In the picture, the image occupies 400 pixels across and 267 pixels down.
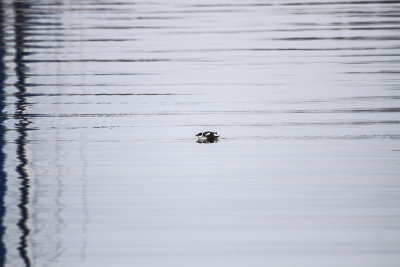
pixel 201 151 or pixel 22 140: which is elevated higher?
pixel 22 140

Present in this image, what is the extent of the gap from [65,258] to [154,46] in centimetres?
733

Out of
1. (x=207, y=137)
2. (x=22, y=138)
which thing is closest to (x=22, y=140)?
(x=22, y=138)

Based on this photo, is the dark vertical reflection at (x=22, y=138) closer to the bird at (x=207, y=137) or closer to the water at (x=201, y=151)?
the water at (x=201, y=151)

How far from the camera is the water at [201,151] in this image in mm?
3857

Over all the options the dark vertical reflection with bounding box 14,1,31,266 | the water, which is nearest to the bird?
the water

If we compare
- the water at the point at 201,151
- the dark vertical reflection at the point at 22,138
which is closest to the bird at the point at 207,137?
the water at the point at 201,151

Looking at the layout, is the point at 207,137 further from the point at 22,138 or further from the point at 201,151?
the point at 22,138

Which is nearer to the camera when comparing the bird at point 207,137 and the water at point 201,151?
the water at point 201,151

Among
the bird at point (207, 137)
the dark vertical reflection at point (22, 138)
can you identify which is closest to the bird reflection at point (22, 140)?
the dark vertical reflection at point (22, 138)

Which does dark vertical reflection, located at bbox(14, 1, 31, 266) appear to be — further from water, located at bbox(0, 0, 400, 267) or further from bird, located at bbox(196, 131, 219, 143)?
bird, located at bbox(196, 131, 219, 143)

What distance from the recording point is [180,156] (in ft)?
18.1

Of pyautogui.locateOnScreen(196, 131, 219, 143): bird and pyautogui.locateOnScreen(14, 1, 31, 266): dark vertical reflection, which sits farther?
pyautogui.locateOnScreen(196, 131, 219, 143): bird

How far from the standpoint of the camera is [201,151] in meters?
5.64

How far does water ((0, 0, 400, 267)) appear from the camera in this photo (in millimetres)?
3857
